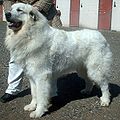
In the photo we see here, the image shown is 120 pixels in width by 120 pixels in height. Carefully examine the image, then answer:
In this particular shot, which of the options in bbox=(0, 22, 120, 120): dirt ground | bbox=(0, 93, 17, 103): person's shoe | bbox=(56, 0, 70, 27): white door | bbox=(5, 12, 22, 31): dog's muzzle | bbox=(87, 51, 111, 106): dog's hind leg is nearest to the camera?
bbox=(5, 12, 22, 31): dog's muzzle

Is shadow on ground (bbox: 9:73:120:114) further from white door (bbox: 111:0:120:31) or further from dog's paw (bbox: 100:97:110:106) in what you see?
white door (bbox: 111:0:120:31)

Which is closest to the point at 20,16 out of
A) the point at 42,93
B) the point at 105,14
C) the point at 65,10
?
the point at 42,93

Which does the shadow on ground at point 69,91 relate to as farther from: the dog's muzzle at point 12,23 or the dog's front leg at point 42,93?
the dog's muzzle at point 12,23

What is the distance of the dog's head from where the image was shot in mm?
5609

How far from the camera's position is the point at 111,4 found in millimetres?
25875

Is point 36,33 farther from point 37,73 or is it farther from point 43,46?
point 37,73

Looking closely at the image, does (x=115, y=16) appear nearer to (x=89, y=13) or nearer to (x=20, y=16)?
(x=89, y=13)

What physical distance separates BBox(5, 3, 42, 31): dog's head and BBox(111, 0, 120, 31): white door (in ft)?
63.2

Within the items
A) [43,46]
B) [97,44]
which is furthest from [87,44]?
[43,46]

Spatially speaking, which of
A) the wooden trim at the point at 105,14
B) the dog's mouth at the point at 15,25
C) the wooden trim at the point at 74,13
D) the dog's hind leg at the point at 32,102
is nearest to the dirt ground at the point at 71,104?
the dog's hind leg at the point at 32,102

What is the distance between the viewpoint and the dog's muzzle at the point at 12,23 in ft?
18.2

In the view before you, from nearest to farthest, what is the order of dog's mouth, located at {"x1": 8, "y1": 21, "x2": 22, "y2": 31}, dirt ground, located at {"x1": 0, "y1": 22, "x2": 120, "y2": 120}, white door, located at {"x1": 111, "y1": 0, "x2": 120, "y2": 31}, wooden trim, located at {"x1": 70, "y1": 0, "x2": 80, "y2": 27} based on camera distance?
dog's mouth, located at {"x1": 8, "y1": 21, "x2": 22, "y2": 31} → dirt ground, located at {"x1": 0, "y1": 22, "x2": 120, "y2": 120} → white door, located at {"x1": 111, "y1": 0, "x2": 120, "y2": 31} → wooden trim, located at {"x1": 70, "y1": 0, "x2": 80, "y2": 27}

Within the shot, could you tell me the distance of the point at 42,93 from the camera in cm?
593

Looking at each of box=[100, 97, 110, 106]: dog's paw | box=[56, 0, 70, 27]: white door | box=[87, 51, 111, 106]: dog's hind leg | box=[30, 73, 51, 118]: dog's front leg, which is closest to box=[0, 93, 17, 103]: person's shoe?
box=[30, 73, 51, 118]: dog's front leg
